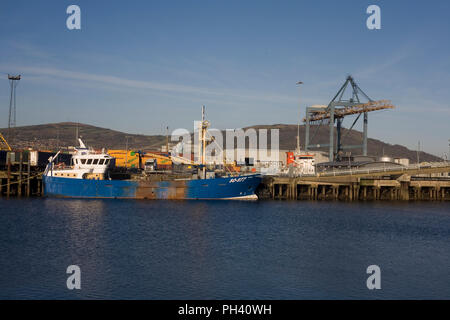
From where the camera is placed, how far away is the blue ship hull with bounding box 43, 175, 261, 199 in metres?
51.5

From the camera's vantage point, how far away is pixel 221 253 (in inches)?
983

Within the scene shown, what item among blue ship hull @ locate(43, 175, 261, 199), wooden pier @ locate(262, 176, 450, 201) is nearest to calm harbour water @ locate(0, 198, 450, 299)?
blue ship hull @ locate(43, 175, 261, 199)

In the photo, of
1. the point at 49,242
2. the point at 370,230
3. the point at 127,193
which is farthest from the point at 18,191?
the point at 370,230

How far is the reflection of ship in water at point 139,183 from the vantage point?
169 ft

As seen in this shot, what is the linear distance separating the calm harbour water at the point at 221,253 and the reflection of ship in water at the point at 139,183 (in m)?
8.26

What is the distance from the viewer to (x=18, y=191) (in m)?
57.6

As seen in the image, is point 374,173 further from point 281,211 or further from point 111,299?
point 111,299

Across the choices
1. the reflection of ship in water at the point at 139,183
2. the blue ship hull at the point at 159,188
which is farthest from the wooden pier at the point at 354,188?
the reflection of ship in water at the point at 139,183

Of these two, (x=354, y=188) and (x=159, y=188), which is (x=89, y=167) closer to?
(x=159, y=188)

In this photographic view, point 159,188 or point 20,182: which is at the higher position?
point 20,182

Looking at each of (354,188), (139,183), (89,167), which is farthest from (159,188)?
(354,188)

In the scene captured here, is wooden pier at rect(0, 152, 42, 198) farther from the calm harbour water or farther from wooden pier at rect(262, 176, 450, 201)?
wooden pier at rect(262, 176, 450, 201)

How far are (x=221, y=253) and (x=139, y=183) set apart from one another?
30.3 m
